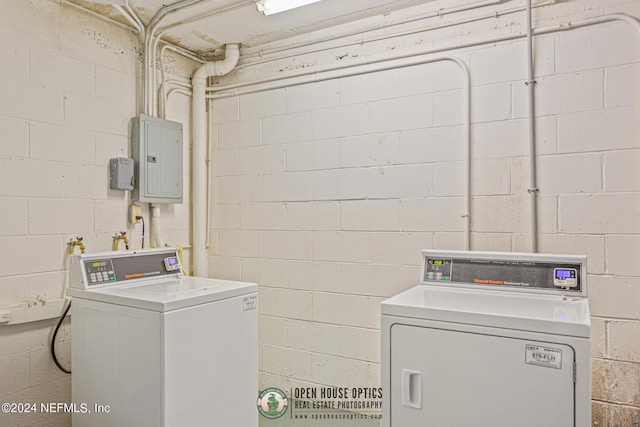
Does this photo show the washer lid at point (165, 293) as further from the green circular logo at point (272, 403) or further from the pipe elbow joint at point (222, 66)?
the pipe elbow joint at point (222, 66)

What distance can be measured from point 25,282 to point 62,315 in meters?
0.26

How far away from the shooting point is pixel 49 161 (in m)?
2.33

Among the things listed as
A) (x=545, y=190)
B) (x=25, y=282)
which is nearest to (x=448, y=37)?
(x=545, y=190)

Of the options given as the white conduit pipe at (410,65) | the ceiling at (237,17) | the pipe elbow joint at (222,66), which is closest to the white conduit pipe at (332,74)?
the white conduit pipe at (410,65)

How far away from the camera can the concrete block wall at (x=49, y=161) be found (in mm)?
2176

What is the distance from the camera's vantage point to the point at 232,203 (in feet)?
10.4

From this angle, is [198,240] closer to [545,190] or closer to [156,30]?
[156,30]

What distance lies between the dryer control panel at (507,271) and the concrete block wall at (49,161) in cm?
193

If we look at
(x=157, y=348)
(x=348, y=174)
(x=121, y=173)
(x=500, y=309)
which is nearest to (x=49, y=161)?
(x=121, y=173)

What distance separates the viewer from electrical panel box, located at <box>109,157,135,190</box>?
8.48ft

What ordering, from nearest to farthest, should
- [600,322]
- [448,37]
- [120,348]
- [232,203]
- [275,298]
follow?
[120,348], [600,322], [448,37], [275,298], [232,203]

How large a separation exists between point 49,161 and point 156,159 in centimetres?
63

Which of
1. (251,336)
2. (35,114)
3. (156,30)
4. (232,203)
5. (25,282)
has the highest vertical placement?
(156,30)

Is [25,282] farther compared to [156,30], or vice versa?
[156,30]
